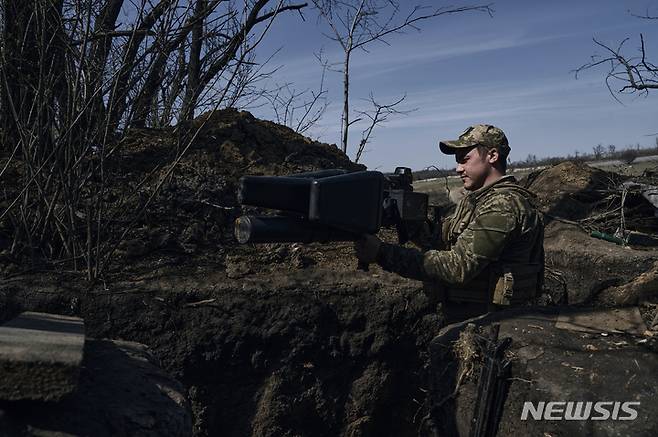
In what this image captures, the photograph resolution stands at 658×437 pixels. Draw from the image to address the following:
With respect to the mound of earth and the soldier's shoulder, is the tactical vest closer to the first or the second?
the soldier's shoulder

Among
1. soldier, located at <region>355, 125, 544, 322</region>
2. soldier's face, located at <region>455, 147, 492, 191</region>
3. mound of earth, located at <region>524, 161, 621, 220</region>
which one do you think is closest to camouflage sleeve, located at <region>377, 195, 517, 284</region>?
soldier, located at <region>355, 125, 544, 322</region>

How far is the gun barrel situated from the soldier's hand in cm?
32

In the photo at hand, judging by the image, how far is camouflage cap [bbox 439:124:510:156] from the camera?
9.54ft

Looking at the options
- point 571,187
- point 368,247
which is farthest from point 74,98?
point 571,187

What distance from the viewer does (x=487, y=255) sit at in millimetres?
2652

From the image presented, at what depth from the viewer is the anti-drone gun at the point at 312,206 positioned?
1.96 metres

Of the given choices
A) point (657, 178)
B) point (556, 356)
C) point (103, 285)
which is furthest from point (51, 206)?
point (657, 178)

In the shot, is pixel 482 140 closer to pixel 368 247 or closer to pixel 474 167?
pixel 474 167

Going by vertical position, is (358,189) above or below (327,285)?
above

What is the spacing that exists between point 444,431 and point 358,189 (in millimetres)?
1116

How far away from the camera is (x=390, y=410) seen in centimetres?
434

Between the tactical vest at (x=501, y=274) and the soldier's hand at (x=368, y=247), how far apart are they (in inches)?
20.0

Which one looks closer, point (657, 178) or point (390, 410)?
point (390, 410)

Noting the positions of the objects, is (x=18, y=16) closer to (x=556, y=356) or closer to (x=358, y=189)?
(x=358, y=189)
